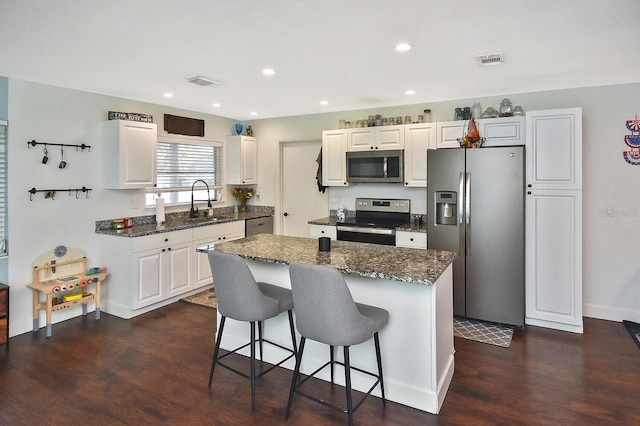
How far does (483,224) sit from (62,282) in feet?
13.5

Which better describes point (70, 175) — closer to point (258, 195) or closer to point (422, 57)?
point (258, 195)

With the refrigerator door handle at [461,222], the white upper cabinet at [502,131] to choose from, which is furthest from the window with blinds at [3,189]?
the white upper cabinet at [502,131]

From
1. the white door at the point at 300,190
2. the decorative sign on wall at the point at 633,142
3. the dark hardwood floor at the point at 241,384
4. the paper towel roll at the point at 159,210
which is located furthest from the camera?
the white door at the point at 300,190

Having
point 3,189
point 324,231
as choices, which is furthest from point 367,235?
point 3,189

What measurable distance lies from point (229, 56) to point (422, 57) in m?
1.49

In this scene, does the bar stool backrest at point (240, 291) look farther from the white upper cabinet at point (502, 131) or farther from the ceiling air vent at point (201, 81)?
the white upper cabinet at point (502, 131)

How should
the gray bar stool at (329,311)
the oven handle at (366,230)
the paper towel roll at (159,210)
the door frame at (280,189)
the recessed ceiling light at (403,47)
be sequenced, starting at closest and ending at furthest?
the gray bar stool at (329,311)
the recessed ceiling light at (403,47)
the oven handle at (366,230)
the paper towel roll at (159,210)
the door frame at (280,189)

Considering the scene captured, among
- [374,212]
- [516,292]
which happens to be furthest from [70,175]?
[516,292]

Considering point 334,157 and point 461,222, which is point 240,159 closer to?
point 334,157

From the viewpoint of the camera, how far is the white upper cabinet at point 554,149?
3.61 metres

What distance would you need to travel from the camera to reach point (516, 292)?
375 centimetres

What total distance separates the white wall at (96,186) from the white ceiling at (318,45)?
19cm

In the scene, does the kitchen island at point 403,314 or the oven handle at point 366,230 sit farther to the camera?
the oven handle at point 366,230

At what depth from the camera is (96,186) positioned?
4.30 metres
